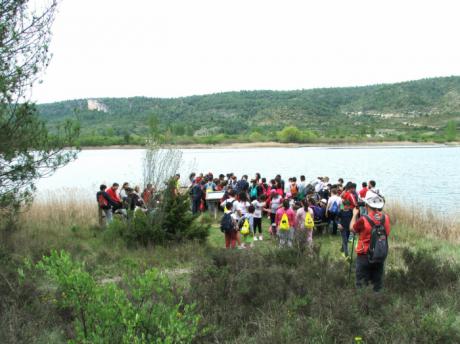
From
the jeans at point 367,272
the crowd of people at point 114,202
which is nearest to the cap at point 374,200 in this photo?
the jeans at point 367,272

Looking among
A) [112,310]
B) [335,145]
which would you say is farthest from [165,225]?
[335,145]

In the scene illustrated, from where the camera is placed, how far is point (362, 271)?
21.7 feet

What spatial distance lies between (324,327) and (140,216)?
6.94 meters

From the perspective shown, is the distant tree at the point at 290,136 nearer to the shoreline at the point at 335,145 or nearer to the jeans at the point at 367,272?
the shoreline at the point at 335,145

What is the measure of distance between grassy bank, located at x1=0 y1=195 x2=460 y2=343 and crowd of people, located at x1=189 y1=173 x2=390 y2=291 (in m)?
0.56

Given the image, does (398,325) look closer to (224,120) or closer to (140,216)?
(140,216)

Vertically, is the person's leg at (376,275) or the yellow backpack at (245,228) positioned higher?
the person's leg at (376,275)

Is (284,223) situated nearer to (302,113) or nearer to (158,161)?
(158,161)

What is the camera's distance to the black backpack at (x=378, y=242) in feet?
20.5

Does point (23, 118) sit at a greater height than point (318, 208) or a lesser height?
greater

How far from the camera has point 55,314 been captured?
5938 mm

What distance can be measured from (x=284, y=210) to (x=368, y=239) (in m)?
4.55

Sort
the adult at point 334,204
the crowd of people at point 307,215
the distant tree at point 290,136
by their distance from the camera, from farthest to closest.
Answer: the distant tree at point 290,136
the adult at point 334,204
the crowd of people at point 307,215

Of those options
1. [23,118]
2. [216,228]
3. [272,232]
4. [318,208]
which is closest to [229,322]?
[23,118]
